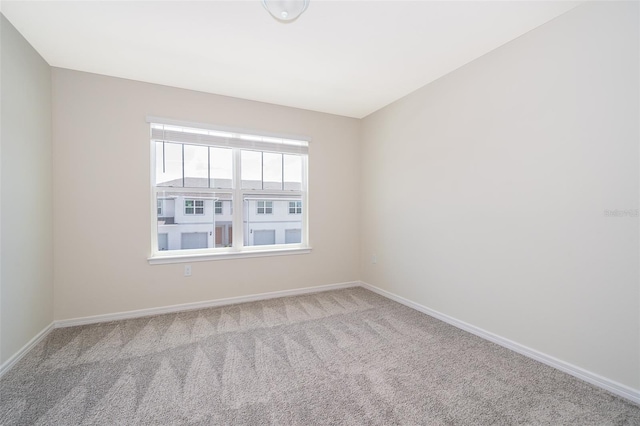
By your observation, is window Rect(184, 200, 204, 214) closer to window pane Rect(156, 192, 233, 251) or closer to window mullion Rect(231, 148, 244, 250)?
window pane Rect(156, 192, 233, 251)

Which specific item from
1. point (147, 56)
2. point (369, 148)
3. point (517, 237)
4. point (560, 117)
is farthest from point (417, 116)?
point (147, 56)

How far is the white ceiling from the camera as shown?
1933mm

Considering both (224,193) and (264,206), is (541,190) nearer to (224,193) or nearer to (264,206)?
(264,206)

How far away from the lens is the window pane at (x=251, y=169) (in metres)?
3.55

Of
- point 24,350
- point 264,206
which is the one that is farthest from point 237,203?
point 24,350

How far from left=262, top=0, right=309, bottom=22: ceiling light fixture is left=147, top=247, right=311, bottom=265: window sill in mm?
2549

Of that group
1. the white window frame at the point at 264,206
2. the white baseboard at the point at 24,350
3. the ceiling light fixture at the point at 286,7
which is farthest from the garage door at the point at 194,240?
the ceiling light fixture at the point at 286,7

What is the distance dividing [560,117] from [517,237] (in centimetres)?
95

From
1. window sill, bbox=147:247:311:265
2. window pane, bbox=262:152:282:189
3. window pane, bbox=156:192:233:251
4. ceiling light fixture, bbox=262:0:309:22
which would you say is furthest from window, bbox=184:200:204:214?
ceiling light fixture, bbox=262:0:309:22

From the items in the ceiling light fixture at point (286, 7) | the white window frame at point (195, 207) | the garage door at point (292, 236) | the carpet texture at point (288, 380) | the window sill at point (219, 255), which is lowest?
the carpet texture at point (288, 380)

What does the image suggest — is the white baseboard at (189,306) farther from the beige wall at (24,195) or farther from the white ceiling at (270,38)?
the white ceiling at (270,38)

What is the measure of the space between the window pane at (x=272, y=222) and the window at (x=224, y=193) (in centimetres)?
1

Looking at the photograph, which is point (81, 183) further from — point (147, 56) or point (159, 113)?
point (147, 56)

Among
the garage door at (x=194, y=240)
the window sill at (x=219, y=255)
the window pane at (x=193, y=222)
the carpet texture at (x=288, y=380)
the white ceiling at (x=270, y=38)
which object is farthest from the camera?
the garage door at (x=194, y=240)
